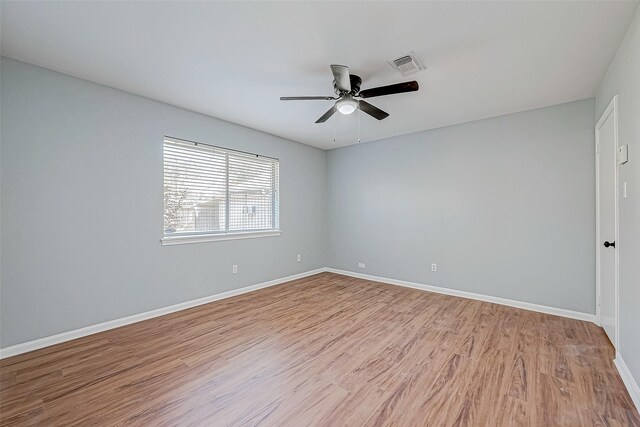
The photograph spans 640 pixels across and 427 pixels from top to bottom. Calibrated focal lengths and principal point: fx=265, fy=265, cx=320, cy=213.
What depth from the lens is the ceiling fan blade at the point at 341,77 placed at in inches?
81.1

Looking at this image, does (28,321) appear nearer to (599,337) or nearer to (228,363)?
(228,363)

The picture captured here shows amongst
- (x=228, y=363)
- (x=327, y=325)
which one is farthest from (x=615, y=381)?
(x=228, y=363)

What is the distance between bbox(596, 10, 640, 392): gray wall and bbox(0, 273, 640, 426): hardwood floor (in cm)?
36

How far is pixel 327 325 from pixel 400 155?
308 cm

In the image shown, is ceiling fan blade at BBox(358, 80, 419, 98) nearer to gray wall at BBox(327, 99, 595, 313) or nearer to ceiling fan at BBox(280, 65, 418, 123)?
ceiling fan at BBox(280, 65, 418, 123)

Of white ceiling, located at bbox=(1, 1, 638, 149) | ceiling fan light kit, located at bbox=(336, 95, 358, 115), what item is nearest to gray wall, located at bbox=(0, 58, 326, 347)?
white ceiling, located at bbox=(1, 1, 638, 149)

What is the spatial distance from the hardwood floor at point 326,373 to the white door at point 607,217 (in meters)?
0.33

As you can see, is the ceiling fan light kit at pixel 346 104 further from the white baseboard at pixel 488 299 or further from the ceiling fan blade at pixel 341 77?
the white baseboard at pixel 488 299

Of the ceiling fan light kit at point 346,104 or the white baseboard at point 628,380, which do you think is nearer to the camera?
the white baseboard at point 628,380

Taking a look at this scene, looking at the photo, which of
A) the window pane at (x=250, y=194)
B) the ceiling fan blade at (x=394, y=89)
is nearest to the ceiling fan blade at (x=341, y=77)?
the ceiling fan blade at (x=394, y=89)

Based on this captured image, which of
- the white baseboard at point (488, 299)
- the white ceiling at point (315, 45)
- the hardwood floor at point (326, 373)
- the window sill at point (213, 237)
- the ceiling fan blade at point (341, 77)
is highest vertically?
the white ceiling at point (315, 45)

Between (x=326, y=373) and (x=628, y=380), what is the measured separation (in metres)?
2.14

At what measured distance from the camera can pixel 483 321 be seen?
10.1 ft

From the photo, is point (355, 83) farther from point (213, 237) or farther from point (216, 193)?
point (213, 237)
